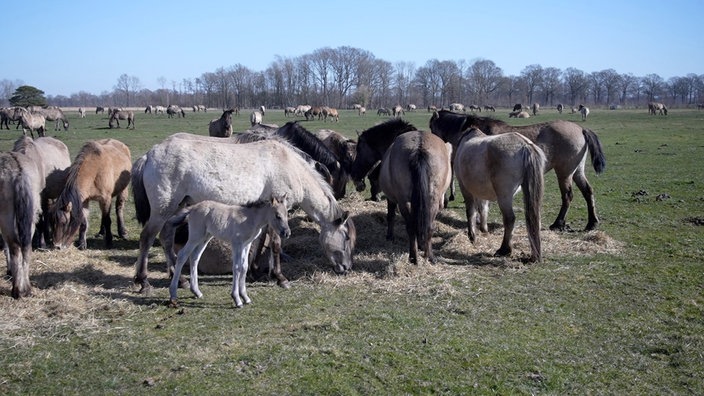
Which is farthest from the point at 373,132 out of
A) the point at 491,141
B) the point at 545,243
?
the point at 545,243

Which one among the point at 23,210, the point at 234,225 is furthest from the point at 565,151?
the point at 23,210

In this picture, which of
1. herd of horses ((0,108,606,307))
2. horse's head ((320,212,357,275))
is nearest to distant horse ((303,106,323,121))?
herd of horses ((0,108,606,307))

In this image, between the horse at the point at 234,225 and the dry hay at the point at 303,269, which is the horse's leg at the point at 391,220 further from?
the horse at the point at 234,225

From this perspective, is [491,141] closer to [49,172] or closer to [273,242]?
[273,242]

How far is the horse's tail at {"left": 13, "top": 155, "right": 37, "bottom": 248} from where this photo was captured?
606 centimetres

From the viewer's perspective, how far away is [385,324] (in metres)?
5.48

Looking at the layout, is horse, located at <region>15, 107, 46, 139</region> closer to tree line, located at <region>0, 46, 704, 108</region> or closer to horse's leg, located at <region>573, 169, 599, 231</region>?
horse's leg, located at <region>573, 169, 599, 231</region>

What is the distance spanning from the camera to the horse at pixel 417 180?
7.53 m

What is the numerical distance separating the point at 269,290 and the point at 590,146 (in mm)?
6867

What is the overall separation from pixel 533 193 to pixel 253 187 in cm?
399

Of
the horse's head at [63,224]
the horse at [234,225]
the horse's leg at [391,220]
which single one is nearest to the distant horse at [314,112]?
the horse's leg at [391,220]

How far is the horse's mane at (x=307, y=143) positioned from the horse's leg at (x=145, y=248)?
4074mm

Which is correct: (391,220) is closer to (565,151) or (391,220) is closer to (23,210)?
(565,151)

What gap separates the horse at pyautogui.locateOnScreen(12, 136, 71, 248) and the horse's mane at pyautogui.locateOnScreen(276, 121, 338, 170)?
3933mm
